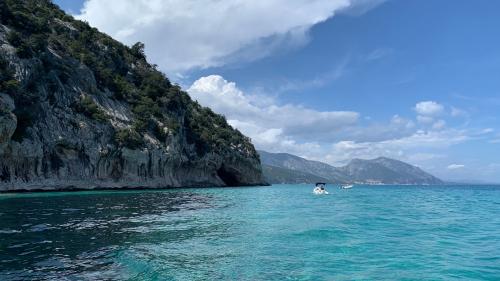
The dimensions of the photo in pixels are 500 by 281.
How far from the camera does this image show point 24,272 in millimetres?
9664

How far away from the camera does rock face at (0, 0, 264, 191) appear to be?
47531 millimetres

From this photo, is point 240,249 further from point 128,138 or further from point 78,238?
point 128,138

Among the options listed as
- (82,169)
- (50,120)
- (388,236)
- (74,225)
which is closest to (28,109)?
(50,120)

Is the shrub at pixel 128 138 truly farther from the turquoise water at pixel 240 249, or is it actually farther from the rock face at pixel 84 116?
the turquoise water at pixel 240 249

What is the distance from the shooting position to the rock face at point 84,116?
4753 centimetres

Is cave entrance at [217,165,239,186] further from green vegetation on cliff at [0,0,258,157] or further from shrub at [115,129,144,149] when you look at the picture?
shrub at [115,129,144,149]

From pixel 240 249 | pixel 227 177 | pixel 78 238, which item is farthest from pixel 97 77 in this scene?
pixel 240 249

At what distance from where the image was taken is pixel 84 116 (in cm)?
5791

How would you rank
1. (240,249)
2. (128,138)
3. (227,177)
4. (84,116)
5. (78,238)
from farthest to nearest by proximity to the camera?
(227,177), (128,138), (84,116), (78,238), (240,249)

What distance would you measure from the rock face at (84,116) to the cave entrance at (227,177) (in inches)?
307

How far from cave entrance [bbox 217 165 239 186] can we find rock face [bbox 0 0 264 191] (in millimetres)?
7794

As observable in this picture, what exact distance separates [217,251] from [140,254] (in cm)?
261

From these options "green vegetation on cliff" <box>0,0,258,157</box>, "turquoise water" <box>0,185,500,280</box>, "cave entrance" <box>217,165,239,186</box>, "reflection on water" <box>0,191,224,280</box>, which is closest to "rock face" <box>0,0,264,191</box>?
"green vegetation on cliff" <box>0,0,258,157</box>

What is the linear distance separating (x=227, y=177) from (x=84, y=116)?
51.9m
